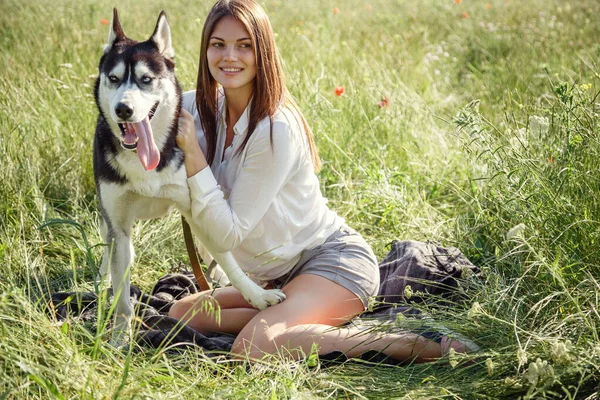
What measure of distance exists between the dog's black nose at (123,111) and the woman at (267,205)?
37 cm

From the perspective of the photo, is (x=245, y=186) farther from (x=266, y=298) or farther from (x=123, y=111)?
(x=123, y=111)

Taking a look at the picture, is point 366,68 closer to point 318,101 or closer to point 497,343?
point 318,101

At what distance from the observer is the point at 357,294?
2785mm

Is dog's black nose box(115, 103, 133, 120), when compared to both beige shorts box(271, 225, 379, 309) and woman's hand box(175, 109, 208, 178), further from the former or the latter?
beige shorts box(271, 225, 379, 309)

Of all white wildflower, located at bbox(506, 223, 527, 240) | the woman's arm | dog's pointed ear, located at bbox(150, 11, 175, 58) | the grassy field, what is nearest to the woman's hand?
the woman's arm

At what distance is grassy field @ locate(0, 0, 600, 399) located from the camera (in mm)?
2029

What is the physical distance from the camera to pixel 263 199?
270 cm

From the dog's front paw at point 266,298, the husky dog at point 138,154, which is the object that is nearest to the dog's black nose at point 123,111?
the husky dog at point 138,154

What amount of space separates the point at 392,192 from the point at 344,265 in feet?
3.74

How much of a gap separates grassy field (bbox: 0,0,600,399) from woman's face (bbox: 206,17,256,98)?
2.94 ft

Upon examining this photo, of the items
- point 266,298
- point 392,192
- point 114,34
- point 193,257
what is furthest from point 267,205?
point 392,192

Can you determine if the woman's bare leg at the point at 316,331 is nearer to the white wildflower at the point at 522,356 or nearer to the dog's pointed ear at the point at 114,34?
the white wildflower at the point at 522,356

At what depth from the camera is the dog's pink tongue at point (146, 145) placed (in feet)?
8.23

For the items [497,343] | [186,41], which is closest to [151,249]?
[497,343]
